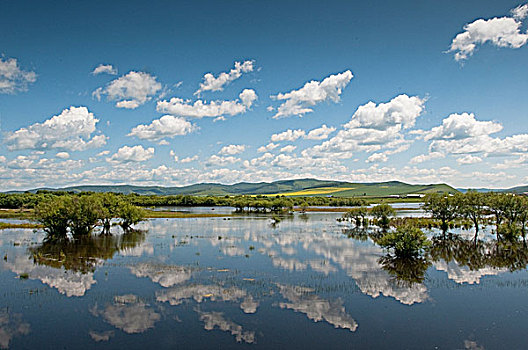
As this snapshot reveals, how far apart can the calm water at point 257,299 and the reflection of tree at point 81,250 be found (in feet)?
0.89

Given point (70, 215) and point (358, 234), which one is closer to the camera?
point (70, 215)

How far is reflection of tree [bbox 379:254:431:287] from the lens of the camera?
31.9 meters

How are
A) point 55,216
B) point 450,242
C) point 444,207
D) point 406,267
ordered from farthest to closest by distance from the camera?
point 444,207
point 55,216
point 450,242
point 406,267

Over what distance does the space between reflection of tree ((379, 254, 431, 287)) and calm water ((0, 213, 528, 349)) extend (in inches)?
6.7

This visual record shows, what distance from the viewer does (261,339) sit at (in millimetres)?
19719

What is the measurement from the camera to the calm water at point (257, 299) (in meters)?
19.9

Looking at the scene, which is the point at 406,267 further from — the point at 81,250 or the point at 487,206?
the point at 487,206

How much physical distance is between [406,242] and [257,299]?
21768 mm

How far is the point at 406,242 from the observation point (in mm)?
41031

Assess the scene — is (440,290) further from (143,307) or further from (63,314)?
(63,314)

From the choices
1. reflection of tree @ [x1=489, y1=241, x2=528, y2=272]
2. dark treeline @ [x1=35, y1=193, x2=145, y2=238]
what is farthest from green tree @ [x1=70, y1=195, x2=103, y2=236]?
reflection of tree @ [x1=489, y1=241, x2=528, y2=272]

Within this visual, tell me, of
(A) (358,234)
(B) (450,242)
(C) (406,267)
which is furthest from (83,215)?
(B) (450,242)

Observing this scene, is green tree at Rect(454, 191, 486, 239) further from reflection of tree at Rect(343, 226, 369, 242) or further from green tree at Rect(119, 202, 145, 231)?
green tree at Rect(119, 202, 145, 231)

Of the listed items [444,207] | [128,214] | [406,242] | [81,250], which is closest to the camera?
[406,242]
